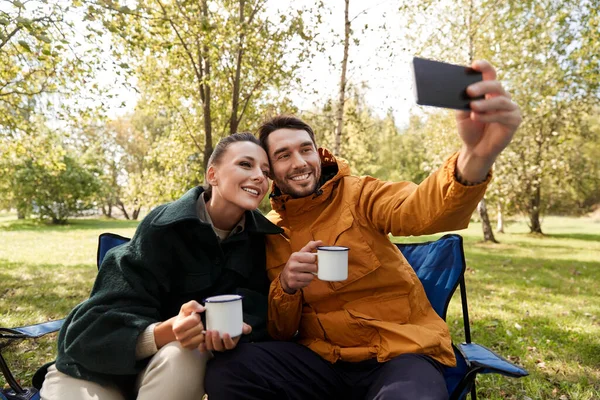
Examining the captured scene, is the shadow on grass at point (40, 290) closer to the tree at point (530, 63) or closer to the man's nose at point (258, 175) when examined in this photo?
the man's nose at point (258, 175)

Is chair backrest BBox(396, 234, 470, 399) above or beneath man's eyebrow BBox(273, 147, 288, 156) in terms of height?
beneath

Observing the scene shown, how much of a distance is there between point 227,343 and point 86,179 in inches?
1036

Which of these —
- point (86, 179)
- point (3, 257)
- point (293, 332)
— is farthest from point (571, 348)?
point (86, 179)

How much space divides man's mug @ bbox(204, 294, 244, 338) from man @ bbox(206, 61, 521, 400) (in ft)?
0.76

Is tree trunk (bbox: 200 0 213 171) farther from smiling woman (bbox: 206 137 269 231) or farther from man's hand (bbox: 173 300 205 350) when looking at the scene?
man's hand (bbox: 173 300 205 350)

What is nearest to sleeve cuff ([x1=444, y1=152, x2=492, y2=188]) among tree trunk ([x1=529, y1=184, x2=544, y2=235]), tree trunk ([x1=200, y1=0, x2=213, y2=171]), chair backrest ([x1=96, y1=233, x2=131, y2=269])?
chair backrest ([x1=96, y1=233, x2=131, y2=269])

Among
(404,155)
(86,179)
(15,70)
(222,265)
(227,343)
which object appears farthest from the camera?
(404,155)

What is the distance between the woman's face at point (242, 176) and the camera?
220 cm

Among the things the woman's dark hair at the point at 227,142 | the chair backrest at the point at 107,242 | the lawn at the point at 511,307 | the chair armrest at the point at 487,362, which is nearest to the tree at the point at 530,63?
the lawn at the point at 511,307

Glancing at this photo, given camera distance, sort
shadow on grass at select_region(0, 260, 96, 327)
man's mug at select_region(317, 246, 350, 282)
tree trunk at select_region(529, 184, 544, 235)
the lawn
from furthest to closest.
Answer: tree trunk at select_region(529, 184, 544, 235)
shadow on grass at select_region(0, 260, 96, 327)
the lawn
man's mug at select_region(317, 246, 350, 282)

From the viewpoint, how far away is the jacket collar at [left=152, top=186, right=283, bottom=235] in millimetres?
2045

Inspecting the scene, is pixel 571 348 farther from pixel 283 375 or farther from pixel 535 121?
pixel 535 121

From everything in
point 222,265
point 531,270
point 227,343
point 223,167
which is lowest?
point 531,270

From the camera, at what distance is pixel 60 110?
8.87m
